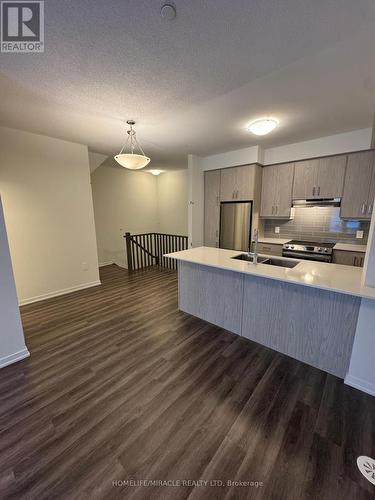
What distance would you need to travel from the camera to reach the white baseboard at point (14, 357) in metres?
2.04

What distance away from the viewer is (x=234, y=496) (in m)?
1.10

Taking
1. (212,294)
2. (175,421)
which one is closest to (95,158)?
(212,294)

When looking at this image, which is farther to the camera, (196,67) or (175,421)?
(196,67)

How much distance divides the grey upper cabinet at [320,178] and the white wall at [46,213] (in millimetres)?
4059

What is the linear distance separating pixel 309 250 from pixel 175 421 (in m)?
3.34

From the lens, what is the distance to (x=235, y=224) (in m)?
4.45

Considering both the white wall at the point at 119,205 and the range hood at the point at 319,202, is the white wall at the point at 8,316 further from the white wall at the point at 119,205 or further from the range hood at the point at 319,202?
the range hood at the point at 319,202

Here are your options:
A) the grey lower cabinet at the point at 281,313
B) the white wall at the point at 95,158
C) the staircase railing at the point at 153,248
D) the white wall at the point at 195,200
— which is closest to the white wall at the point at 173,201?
the staircase railing at the point at 153,248

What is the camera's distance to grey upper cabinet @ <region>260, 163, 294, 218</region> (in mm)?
3980

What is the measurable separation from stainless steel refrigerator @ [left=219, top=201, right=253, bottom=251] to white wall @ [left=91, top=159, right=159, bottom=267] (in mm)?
3029

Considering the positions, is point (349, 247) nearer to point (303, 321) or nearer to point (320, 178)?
point (320, 178)

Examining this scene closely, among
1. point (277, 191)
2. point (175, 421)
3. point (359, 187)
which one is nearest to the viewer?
point (175, 421)

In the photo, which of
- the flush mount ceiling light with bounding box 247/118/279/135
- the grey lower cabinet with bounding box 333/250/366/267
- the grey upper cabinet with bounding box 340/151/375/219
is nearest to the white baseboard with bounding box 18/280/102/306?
the flush mount ceiling light with bounding box 247/118/279/135

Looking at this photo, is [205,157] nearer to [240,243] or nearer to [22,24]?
[240,243]
